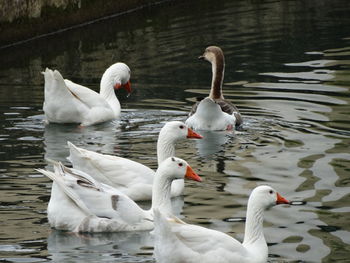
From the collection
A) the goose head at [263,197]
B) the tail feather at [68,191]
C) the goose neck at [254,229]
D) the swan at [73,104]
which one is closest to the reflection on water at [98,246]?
the tail feather at [68,191]

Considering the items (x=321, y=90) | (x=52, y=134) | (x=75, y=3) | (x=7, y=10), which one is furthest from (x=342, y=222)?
(x=75, y=3)

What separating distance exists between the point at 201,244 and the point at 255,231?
70cm

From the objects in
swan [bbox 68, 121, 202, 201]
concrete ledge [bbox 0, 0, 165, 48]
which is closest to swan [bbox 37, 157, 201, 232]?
swan [bbox 68, 121, 202, 201]

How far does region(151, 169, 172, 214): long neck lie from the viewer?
34.0 ft

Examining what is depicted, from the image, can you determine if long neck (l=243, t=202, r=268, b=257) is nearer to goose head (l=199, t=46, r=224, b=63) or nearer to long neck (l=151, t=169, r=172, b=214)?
long neck (l=151, t=169, r=172, b=214)

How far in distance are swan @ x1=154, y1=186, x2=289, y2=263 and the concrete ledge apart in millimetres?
12120

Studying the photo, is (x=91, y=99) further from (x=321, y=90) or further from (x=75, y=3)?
(x=75, y=3)

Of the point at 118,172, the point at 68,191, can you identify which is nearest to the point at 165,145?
the point at 118,172

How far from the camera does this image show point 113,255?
9.50 metres

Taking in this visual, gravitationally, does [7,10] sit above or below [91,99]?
above

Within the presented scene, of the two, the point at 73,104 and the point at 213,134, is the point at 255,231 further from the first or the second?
the point at 73,104

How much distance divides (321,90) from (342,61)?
94.2 inches

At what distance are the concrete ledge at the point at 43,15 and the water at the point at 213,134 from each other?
27 centimetres

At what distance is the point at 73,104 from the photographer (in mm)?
15070
